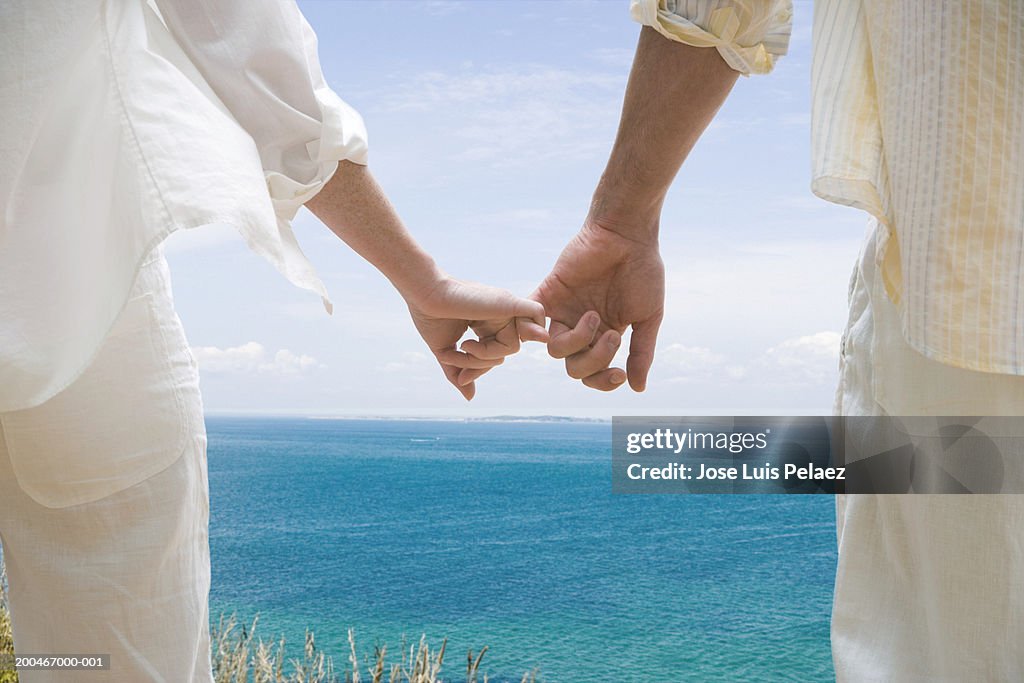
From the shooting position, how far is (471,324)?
187 cm

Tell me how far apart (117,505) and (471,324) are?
106 centimetres

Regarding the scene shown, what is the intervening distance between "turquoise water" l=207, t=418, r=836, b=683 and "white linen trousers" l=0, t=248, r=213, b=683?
26.1 metres

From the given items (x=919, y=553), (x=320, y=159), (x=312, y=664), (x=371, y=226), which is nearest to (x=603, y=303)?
(x=371, y=226)

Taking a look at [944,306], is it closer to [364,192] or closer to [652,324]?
[364,192]

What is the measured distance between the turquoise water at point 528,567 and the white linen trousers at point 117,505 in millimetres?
26090

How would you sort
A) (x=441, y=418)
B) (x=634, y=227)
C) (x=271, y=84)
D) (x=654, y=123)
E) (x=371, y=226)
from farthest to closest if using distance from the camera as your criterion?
1. (x=441, y=418)
2. (x=634, y=227)
3. (x=654, y=123)
4. (x=371, y=226)
5. (x=271, y=84)

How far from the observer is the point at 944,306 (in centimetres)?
69

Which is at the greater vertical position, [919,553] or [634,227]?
[634,227]

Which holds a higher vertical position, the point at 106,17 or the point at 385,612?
the point at 106,17

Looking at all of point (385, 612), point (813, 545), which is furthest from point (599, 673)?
Answer: point (813, 545)

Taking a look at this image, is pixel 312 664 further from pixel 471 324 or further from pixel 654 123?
pixel 654 123

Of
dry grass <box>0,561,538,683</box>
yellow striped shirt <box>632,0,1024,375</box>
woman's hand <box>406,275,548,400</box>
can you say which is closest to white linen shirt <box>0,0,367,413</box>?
yellow striped shirt <box>632,0,1024,375</box>

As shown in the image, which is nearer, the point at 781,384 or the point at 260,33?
the point at 260,33

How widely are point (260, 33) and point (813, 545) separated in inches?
1852
